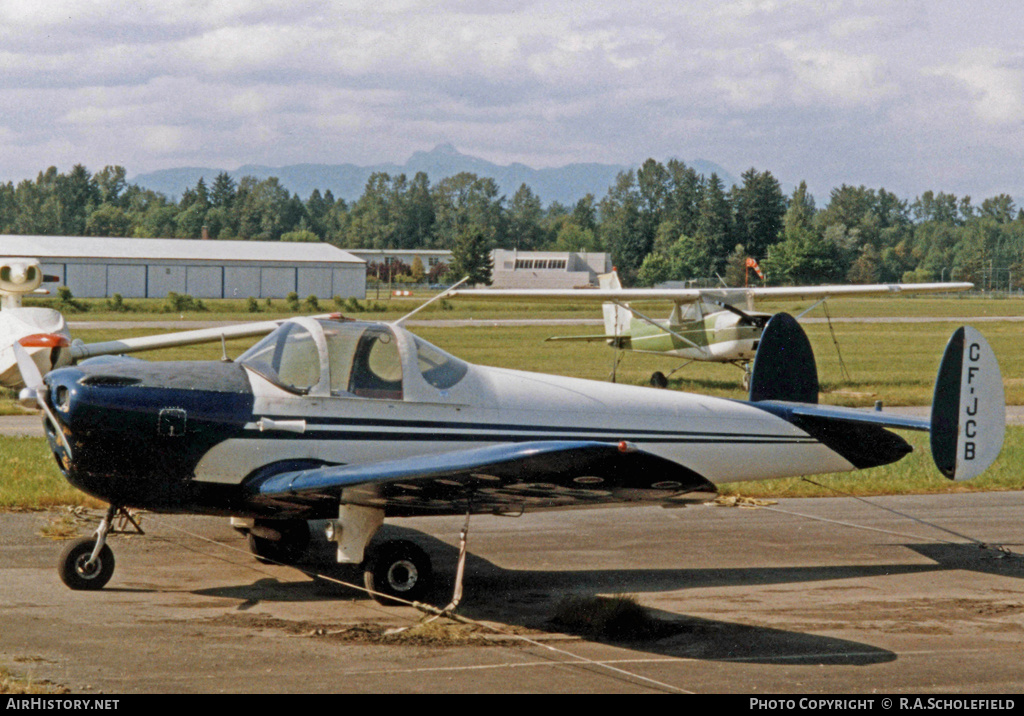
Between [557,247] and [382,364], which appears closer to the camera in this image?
[382,364]

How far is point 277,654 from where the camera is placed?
6633mm

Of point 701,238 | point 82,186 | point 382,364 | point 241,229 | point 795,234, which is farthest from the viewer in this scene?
point 82,186

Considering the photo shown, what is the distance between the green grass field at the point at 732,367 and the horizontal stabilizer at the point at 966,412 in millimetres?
4449

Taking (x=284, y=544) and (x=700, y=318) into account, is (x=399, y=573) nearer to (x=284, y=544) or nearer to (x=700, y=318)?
(x=284, y=544)

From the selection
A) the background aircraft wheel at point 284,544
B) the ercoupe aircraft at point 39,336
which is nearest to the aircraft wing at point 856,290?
the ercoupe aircraft at point 39,336

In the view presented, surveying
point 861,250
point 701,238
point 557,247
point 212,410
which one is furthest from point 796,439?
point 557,247

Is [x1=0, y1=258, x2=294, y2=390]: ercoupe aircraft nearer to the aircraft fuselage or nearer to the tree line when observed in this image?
the aircraft fuselage

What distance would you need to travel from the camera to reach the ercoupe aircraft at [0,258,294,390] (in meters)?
17.3

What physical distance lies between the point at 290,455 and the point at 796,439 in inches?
176

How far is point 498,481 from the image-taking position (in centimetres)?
695

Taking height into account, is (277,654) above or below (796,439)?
below

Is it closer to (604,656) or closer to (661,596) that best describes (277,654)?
(604,656)

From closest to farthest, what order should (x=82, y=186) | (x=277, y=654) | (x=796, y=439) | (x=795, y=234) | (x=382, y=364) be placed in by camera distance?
(x=277, y=654) → (x=382, y=364) → (x=796, y=439) → (x=795, y=234) → (x=82, y=186)

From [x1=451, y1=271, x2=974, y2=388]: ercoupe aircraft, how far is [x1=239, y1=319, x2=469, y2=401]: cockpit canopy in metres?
15.7
